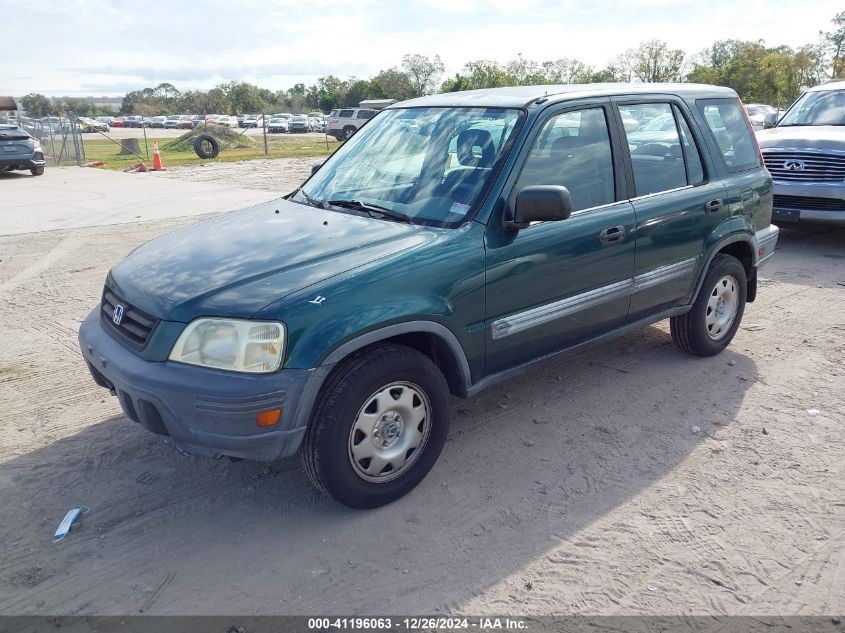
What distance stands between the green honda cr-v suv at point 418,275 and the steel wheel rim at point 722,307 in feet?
0.12

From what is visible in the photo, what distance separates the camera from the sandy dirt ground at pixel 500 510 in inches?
110

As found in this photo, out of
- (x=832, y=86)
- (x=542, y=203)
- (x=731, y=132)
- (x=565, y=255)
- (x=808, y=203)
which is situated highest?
(x=832, y=86)

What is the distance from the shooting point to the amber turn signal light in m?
2.88

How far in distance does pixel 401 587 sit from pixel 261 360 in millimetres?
1093

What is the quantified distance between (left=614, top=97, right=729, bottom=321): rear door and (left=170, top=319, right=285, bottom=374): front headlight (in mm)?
2408

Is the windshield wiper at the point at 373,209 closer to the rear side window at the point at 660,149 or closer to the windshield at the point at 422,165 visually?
the windshield at the point at 422,165

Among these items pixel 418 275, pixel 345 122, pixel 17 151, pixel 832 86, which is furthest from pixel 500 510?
pixel 345 122

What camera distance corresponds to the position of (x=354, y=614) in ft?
8.81

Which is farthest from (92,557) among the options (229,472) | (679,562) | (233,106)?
(233,106)

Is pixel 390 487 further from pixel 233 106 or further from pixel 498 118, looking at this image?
pixel 233 106

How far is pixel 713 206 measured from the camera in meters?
4.71

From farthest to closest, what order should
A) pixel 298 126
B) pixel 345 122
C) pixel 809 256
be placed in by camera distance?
pixel 298 126 < pixel 345 122 < pixel 809 256

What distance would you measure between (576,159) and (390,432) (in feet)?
6.28

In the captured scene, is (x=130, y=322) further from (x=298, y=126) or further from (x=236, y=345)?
(x=298, y=126)
